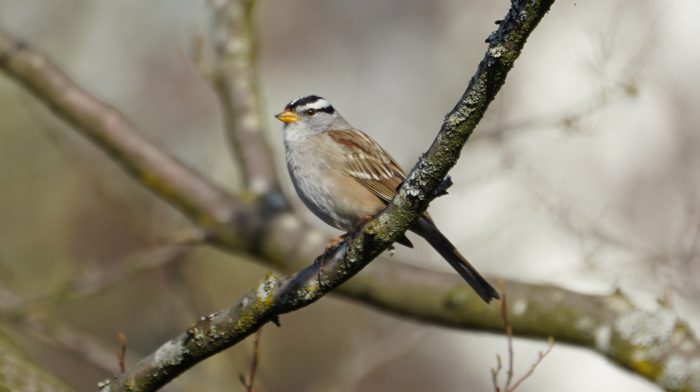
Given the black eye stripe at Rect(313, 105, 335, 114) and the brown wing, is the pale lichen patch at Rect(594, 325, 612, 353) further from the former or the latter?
the black eye stripe at Rect(313, 105, 335, 114)

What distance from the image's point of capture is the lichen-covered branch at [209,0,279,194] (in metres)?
6.34

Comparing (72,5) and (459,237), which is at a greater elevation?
(72,5)

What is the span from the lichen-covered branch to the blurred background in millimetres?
219

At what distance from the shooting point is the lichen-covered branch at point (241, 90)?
6.34 meters

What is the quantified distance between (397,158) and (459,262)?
718cm

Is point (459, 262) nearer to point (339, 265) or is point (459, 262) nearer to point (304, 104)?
point (339, 265)

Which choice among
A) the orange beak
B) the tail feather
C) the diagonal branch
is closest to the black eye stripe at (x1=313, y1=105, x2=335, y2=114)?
the orange beak

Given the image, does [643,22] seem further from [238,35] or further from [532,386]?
[532,386]

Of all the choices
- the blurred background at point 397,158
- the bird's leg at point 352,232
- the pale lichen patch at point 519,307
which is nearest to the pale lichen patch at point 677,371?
the blurred background at point 397,158

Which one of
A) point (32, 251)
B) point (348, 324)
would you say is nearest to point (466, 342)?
point (348, 324)

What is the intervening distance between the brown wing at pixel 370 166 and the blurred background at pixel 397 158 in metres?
0.79

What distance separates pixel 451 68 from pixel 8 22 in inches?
261

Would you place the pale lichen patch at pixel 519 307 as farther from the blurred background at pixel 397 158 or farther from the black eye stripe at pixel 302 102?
the black eye stripe at pixel 302 102

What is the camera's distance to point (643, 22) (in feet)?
26.8
